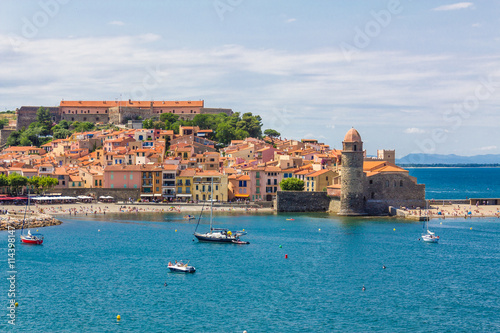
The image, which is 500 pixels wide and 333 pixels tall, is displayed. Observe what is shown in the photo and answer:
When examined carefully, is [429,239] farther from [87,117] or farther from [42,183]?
[87,117]

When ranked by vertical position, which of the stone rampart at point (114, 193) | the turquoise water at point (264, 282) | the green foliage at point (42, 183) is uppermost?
the green foliage at point (42, 183)

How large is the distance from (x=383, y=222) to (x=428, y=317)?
104ft

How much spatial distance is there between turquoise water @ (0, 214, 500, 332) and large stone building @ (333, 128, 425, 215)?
30.3 feet

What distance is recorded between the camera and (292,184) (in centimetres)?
7406

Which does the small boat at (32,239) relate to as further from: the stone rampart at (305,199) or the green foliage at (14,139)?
the green foliage at (14,139)

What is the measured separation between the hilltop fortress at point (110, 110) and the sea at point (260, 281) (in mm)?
78175

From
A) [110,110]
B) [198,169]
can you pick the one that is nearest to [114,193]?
[198,169]

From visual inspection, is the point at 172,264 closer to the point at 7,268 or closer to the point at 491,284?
the point at 7,268

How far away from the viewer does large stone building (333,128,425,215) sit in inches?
2554

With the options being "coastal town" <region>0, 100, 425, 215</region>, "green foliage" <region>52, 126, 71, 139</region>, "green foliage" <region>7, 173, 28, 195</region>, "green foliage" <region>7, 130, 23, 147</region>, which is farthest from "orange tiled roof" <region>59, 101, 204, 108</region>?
"green foliage" <region>7, 173, 28, 195</region>

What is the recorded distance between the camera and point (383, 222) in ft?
203

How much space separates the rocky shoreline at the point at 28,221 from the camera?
185 feet

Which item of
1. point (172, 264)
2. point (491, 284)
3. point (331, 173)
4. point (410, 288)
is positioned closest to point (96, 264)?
point (172, 264)

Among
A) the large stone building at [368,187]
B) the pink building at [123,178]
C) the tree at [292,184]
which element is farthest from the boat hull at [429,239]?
the pink building at [123,178]
